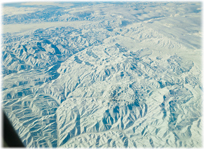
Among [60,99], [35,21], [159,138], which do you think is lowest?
[159,138]

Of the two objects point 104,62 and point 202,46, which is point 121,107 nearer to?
point 104,62

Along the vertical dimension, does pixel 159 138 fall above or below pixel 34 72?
below

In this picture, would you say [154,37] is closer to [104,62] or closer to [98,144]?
[104,62]

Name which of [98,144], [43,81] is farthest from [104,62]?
[98,144]

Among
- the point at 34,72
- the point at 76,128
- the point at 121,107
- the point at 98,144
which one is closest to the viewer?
the point at 98,144

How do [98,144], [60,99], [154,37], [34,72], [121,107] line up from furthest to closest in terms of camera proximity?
1. [154,37]
2. [34,72]
3. [60,99]
4. [121,107]
5. [98,144]

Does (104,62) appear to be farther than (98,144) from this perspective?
Yes
